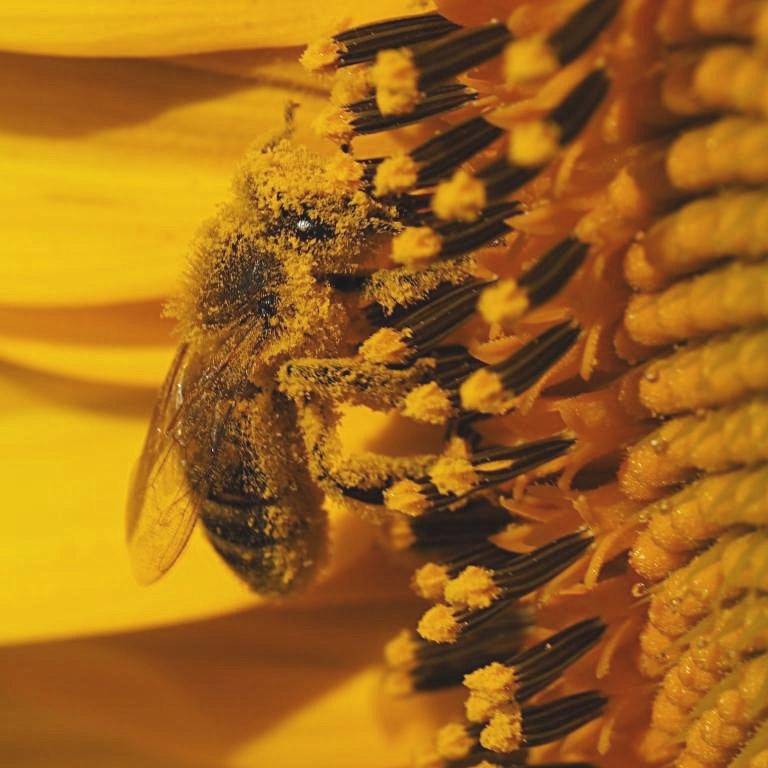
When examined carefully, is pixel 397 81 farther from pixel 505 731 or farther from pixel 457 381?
pixel 505 731

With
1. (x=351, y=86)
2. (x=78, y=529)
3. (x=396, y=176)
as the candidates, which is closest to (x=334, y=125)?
(x=351, y=86)

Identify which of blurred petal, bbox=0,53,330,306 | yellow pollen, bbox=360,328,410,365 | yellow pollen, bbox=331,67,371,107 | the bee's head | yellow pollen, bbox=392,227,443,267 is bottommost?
yellow pollen, bbox=360,328,410,365

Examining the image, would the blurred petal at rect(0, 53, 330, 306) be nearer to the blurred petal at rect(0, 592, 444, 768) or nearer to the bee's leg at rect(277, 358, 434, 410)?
the bee's leg at rect(277, 358, 434, 410)

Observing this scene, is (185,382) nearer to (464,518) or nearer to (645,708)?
(464,518)

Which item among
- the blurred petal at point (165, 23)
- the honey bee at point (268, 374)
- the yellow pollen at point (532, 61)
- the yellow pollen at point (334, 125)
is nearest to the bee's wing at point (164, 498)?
the honey bee at point (268, 374)

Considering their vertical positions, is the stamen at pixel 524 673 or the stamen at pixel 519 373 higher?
the stamen at pixel 519 373

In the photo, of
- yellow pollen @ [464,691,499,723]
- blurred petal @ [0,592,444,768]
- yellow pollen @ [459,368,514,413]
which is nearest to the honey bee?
yellow pollen @ [459,368,514,413]

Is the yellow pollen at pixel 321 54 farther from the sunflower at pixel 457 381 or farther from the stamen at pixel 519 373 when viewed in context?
the stamen at pixel 519 373
